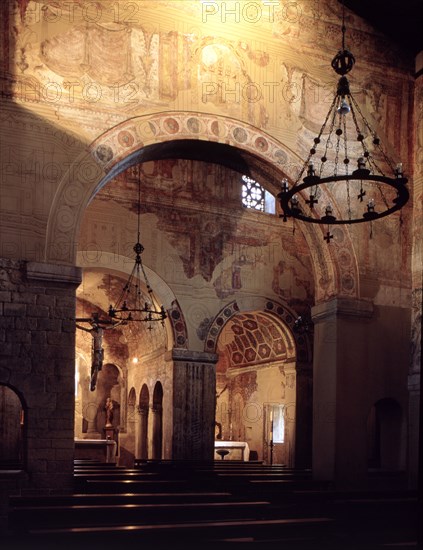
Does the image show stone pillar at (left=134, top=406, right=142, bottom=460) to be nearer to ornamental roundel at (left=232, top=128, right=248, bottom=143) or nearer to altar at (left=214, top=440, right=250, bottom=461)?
altar at (left=214, top=440, right=250, bottom=461)

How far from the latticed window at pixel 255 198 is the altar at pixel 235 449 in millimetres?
7415

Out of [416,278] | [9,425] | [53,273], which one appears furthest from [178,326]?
[53,273]

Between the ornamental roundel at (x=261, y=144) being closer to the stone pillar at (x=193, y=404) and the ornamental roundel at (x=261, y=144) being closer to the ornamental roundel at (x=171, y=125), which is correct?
the ornamental roundel at (x=171, y=125)

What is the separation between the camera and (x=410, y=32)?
640 inches

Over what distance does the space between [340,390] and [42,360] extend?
5.83 m

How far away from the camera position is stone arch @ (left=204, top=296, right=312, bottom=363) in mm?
21623

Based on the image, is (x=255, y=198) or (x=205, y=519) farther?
(x=255, y=198)

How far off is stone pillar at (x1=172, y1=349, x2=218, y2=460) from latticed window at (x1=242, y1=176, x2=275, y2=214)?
477 centimetres

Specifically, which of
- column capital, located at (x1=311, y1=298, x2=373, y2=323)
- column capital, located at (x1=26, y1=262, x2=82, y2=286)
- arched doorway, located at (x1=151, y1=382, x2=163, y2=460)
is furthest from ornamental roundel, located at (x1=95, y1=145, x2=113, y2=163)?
arched doorway, located at (x1=151, y1=382, x2=163, y2=460)

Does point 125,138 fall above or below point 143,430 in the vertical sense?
above

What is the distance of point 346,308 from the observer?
50.1 feet

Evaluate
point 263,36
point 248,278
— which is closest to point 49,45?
point 263,36

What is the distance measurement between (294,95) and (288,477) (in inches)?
293

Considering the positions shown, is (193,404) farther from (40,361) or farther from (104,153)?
(104,153)
